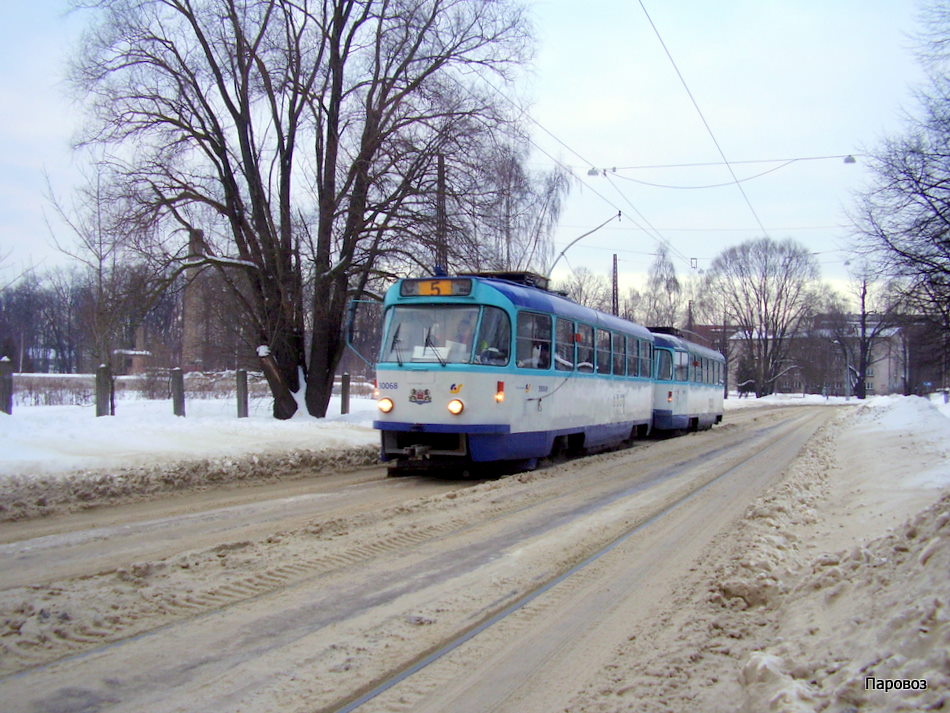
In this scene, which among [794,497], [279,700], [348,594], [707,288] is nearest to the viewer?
[279,700]

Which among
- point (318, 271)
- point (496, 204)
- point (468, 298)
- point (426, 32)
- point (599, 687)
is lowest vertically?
point (599, 687)

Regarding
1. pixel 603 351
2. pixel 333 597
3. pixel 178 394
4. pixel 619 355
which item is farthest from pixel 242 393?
pixel 333 597

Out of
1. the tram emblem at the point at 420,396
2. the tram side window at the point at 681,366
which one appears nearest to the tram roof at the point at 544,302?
the tram emblem at the point at 420,396

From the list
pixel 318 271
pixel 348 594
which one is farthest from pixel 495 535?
pixel 318 271

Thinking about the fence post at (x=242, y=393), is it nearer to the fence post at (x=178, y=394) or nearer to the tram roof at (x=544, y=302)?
the fence post at (x=178, y=394)

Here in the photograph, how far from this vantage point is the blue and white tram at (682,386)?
23.0 metres

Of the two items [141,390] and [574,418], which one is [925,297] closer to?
[574,418]

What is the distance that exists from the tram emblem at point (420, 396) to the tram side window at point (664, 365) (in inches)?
473

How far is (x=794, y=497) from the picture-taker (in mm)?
9875

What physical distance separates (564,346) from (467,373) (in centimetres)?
326

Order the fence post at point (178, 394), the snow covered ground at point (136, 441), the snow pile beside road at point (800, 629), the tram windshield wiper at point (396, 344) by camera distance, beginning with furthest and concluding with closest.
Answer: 1. the fence post at point (178, 394)
2. the tram windshield wiper at point (396, 344)
3. the snow covered ground at point (136, 441)
4. the snow pile beside road at point (800, 629)

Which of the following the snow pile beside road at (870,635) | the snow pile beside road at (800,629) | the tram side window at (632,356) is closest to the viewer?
the snow pile beside road at (870,635)

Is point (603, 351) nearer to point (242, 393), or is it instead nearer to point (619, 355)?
point (619, 355)

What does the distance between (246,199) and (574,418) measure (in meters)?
12.5
